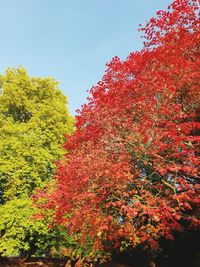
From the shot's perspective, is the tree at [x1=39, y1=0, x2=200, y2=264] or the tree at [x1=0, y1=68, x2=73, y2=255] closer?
the tree at [x1=39, y1=0, x2=200, y2=264]

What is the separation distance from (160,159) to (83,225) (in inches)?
167

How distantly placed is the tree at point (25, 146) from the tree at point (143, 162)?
5730mm

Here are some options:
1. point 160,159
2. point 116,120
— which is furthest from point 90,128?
point 160,159

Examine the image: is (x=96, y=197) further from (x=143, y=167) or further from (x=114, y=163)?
(x=143, y=167)

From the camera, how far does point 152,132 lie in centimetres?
1091

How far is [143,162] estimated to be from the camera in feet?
36.7

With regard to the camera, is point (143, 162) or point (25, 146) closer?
point (143, 162)

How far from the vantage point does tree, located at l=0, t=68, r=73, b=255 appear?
17672 millimetres

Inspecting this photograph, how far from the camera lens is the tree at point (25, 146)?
58.0 feet

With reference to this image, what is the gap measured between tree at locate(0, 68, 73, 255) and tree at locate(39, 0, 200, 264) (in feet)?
18.8

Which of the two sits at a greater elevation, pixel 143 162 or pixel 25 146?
pixel 25 146

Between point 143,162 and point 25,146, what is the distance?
11826 millimetres

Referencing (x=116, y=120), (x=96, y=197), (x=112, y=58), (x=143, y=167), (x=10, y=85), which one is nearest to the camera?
(x=96, y=197)

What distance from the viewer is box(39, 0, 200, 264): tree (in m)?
10.0
